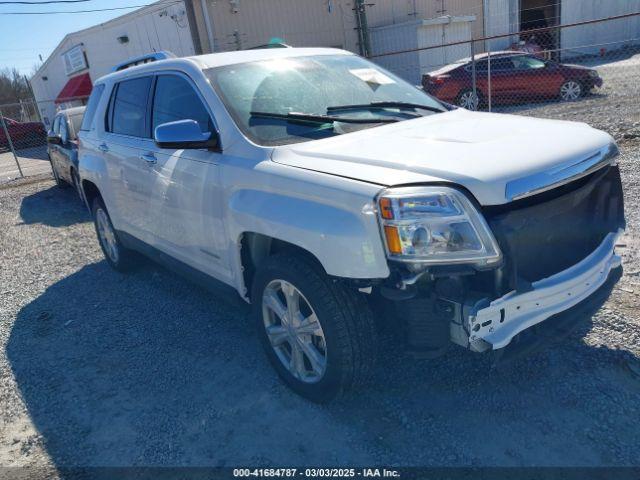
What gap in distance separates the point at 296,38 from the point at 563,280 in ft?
71.7

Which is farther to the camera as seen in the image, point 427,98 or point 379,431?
point 427,98

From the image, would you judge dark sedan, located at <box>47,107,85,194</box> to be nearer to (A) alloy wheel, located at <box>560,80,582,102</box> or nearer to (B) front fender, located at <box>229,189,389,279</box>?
(B) front fender, located at <box>229,189,389,279</box>

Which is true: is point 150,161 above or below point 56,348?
above

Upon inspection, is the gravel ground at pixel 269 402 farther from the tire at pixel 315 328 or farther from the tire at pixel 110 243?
the tire at pixel 110 243

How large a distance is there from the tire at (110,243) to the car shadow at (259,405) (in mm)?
1389

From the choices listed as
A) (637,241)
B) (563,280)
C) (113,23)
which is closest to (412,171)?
(563,280)

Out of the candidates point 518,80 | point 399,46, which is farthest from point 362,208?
point 399,46

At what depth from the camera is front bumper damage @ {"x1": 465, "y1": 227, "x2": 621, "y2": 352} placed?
2.39 metres

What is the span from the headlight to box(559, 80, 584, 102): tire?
46.2ft

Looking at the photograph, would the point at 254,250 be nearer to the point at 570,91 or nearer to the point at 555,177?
the point at 555,177

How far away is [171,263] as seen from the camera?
4.28 meters

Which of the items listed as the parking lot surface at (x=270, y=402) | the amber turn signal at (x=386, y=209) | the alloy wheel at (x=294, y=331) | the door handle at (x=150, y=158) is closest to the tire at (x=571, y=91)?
the parking lot surface at (x=270, y=402)

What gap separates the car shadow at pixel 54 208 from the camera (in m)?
8.92

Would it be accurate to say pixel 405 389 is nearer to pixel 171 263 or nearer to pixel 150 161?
pixel 171 263
